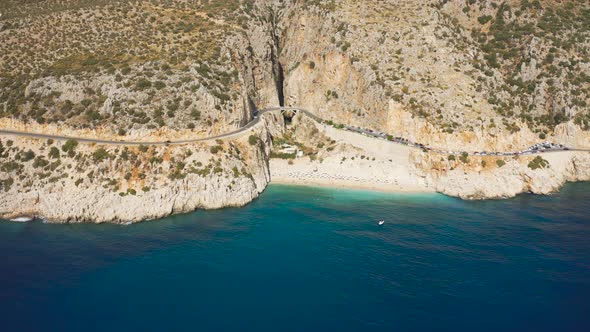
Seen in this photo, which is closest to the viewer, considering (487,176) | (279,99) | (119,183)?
(119,183)

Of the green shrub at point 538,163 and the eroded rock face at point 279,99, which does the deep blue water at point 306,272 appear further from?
the green shrub at point 538,163

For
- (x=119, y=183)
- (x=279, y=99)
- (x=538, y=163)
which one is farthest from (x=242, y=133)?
(x=538, y=163)

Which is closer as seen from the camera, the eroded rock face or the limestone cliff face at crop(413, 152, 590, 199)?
the eroded rock face

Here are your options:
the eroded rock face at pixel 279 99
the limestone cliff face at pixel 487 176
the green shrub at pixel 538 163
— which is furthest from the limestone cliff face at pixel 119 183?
the green shrub at pixel 538 163

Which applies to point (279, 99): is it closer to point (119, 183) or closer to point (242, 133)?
point (242, 133)

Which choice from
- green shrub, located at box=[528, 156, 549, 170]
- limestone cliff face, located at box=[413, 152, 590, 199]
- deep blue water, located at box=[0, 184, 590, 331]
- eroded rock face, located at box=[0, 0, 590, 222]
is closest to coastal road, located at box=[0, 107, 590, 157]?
eroded rock face, located at box=[0, 0, 590, 222]

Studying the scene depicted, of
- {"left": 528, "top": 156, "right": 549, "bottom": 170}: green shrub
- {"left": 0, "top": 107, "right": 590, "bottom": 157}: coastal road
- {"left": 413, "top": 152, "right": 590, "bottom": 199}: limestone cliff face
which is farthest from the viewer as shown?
{"left": 528, "top": 156, "right": 549, "bottom": 170}: green shrub

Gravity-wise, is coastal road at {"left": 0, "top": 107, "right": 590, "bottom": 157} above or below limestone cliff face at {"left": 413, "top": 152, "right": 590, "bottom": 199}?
above

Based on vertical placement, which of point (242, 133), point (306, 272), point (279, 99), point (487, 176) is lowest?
point (306, 272)

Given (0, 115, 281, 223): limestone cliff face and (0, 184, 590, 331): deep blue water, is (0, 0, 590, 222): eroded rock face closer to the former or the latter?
(0, 115, 281, 223): limestone cliff face
